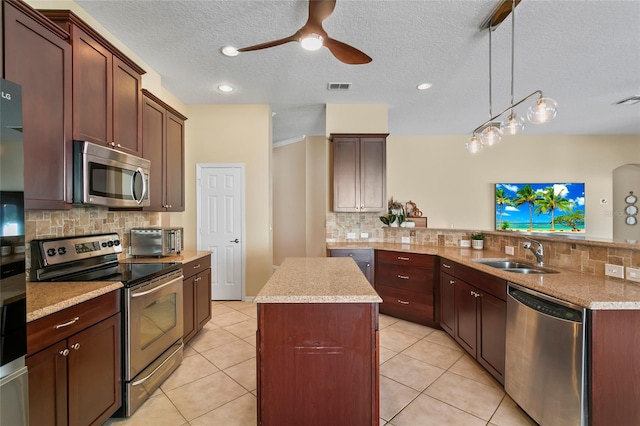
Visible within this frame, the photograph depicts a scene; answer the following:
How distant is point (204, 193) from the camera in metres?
4.17

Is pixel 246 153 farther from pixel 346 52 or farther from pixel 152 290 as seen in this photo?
pixel 152 290

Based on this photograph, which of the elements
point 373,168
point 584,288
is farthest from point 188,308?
point 584,288

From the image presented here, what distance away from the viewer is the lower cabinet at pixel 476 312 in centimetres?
208

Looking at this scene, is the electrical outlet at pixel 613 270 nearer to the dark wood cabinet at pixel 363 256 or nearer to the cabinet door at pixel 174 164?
the dark wood cabinet at pixel 363 256

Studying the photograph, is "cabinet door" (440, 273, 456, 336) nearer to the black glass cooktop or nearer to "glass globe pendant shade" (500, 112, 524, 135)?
"glass globe pendant shade" (500, 112, 524, 135)

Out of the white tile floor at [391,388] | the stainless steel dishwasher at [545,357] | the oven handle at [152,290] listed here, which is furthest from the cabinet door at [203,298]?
the stainless steel dishwasher at [545,357]

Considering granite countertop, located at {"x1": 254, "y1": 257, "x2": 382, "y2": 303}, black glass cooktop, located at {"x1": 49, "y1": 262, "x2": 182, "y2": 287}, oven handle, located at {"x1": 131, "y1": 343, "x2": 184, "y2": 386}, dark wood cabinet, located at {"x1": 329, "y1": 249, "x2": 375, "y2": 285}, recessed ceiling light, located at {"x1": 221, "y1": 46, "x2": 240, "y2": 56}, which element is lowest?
oven handle, located at {"x1": 131, "y1": 343, "x2": 184, "y2": 386}

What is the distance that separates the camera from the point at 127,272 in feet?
6.68

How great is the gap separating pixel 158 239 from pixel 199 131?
7.01 ft

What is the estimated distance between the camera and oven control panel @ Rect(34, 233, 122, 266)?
6.01 feet

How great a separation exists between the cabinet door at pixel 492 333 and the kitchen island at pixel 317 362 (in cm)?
120

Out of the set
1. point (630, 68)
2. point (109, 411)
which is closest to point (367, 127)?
point (630, 68)

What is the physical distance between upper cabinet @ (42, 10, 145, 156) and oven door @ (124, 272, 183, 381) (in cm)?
114

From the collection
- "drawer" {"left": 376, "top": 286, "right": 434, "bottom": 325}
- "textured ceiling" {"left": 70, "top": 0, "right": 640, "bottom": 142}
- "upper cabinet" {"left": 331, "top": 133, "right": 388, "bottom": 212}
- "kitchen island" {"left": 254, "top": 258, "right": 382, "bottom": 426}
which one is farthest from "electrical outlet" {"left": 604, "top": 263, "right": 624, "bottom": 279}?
"upper cabinet" {"left": 331, "top": 133, "right": 388, "bottom": 212}
